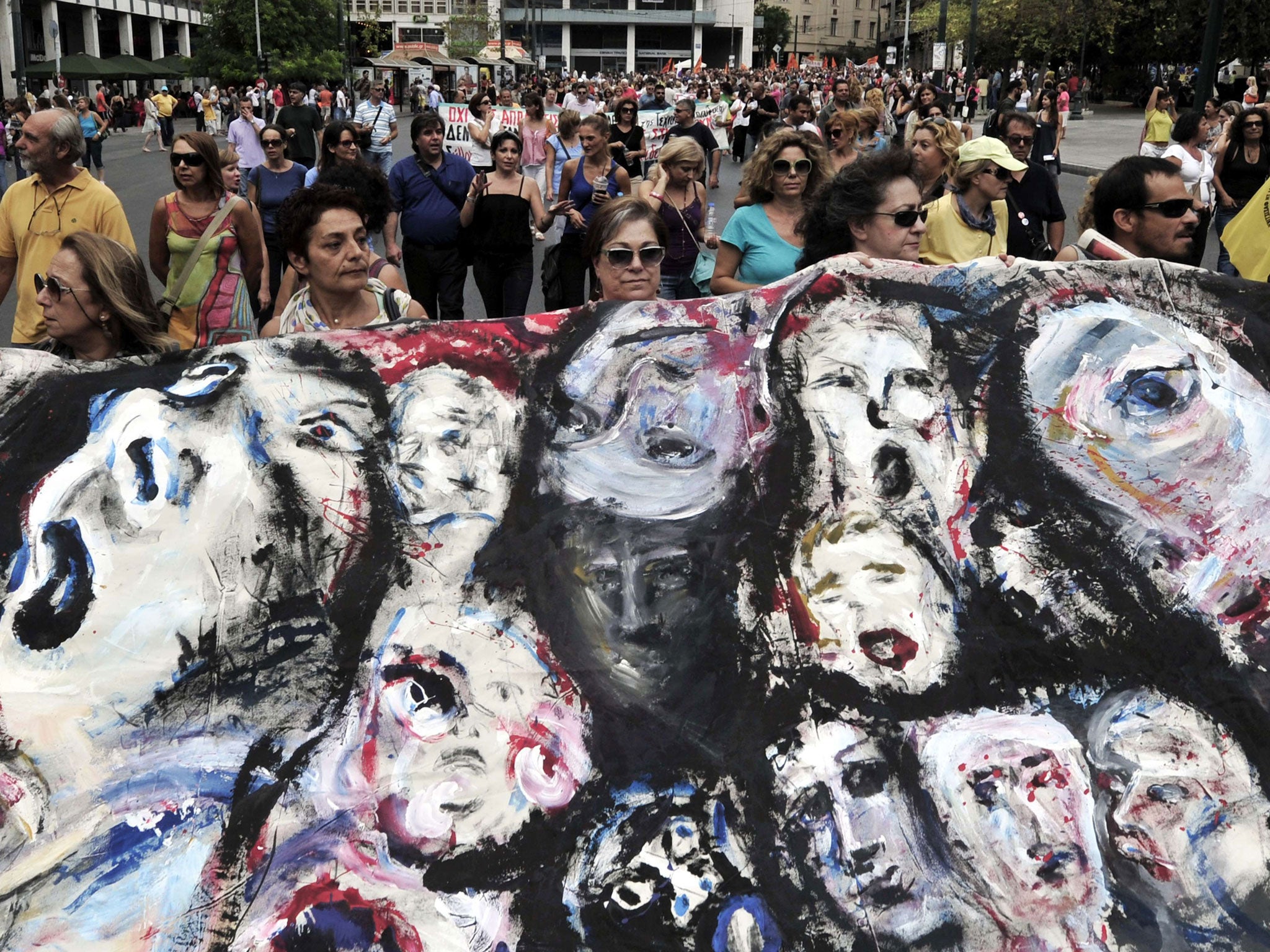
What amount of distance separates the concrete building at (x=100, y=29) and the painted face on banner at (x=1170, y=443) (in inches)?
1967

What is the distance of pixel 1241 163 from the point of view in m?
10.0

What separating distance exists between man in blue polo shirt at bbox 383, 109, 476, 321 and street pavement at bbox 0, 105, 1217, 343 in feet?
4.63

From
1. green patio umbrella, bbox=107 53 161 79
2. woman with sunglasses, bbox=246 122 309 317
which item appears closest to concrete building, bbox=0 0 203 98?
green patio umbrella, bbox=107 53 161 79

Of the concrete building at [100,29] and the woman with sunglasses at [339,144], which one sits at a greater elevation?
the concrete building at [100,29]

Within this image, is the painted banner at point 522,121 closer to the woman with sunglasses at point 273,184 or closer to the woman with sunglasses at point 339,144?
the woman with sunglasses at point 339,144

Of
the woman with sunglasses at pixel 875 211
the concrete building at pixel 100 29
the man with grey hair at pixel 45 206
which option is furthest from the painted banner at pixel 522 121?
the concrete building at pixel 100 29

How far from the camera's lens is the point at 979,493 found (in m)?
2.90

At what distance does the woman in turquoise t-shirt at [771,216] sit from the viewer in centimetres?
500

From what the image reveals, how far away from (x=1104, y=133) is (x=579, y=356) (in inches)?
1322

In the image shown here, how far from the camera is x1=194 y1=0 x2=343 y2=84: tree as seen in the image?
5388 centimetres

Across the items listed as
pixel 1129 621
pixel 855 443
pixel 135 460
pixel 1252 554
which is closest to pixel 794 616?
pixel 855 443

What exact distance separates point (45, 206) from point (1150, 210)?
13.9ft

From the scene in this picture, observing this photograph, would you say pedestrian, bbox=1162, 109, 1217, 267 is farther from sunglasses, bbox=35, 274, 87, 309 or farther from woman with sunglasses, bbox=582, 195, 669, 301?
sunglasses, bbox=35, 274, 87, 309

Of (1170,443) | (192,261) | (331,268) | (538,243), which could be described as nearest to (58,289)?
(331,268)
